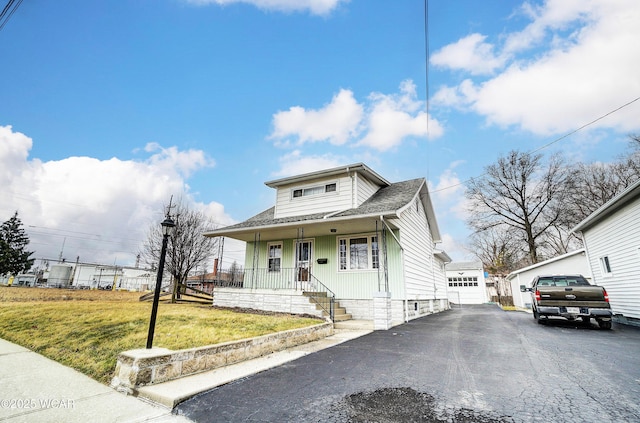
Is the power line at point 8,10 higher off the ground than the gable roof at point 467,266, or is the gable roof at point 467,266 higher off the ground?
the power line at point 8,10

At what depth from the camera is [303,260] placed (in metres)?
12.8

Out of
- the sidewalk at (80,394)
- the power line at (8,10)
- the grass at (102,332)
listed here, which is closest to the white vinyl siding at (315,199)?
the grass at (102,332)

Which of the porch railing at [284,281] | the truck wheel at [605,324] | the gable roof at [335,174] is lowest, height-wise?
the truck wheel at [605,324]

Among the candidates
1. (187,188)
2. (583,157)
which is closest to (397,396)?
(187,188)

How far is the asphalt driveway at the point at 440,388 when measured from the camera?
8.95 feet

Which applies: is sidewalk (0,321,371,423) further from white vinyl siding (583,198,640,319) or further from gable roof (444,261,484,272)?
gable roof (444,261,484,272)

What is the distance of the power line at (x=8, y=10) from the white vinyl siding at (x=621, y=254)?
16739 millimetres

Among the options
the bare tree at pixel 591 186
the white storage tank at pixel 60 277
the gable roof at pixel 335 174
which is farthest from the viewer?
the white storage tank at pixel 60 277

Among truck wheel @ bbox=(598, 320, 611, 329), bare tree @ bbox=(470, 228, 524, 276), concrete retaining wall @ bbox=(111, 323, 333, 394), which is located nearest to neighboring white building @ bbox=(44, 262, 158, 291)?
concrete retaining wall @ bbox=(111, 323, 333, 394)

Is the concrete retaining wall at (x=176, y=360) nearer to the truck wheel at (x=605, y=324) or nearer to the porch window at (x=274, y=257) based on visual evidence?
the porch window at (x=274, y=257)

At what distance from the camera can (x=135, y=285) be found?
3759 cm

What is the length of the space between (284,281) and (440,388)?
985 centimetres

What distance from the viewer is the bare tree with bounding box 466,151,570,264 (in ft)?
75.5

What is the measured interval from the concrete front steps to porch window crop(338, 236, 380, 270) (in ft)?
5.24
